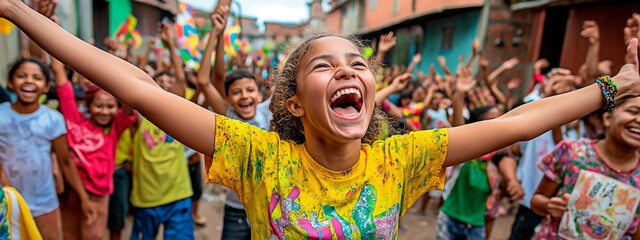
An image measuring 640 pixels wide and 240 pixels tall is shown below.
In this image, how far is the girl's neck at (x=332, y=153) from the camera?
1314 mm

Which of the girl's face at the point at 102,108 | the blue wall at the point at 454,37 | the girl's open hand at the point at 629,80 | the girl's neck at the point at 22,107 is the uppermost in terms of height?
the blue wall at the point at 454,37

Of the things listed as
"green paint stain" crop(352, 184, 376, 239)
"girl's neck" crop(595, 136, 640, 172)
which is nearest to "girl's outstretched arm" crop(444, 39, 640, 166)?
"green paint stain" crop(352, 184, 376, 239)

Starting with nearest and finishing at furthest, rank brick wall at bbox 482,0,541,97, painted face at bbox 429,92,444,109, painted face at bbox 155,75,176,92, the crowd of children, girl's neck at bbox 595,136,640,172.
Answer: the crowd of children
girl's neck at bbox 595,136,640,172
painted face at bbox 155,75,176,92
painted face at bbox 429,92,444,109
brick wall at bbox 482,0,541,97

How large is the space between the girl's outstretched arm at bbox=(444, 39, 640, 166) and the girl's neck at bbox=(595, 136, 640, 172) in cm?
91

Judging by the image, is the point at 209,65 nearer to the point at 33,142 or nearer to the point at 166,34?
the point at 166,34

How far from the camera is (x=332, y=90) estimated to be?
1229mm

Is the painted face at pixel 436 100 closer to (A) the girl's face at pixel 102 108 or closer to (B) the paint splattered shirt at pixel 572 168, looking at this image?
(B) the paint splattered shirt at pixel 572 168

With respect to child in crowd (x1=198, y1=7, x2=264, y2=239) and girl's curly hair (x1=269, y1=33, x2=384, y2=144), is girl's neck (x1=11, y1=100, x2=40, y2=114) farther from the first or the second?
girl's curly hair (x1=269, y1=33, x2=384, y2=144)

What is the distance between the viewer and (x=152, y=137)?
2.93 m

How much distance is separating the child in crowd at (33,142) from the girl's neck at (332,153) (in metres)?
2.16

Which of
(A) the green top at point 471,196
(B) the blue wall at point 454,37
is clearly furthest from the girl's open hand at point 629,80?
(B) the blue wall at point 454,37

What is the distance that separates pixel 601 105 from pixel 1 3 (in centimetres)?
188

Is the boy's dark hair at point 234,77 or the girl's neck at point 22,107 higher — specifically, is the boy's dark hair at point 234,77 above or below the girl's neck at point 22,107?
above

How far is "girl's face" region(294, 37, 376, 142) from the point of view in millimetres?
1198
